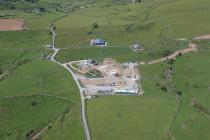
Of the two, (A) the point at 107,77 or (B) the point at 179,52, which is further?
(B) the point at 179,52

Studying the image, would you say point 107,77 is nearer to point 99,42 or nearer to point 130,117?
point 130,117

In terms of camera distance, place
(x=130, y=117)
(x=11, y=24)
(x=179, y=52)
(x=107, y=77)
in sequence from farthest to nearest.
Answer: (x=11, y=24) < (x=179, y=52) < (x=107, y=77) < (x=130, y=117)

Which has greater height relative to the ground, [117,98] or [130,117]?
[117,98]

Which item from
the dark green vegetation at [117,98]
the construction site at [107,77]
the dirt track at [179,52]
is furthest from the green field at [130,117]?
the dirt track at [179,52]

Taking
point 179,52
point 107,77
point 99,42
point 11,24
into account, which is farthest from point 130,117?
point 11,24

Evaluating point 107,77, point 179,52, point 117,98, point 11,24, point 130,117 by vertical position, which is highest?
point 11,24

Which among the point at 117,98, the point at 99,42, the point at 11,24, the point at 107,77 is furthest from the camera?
the point at 11,24

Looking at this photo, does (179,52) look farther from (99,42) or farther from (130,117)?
(130,117)
